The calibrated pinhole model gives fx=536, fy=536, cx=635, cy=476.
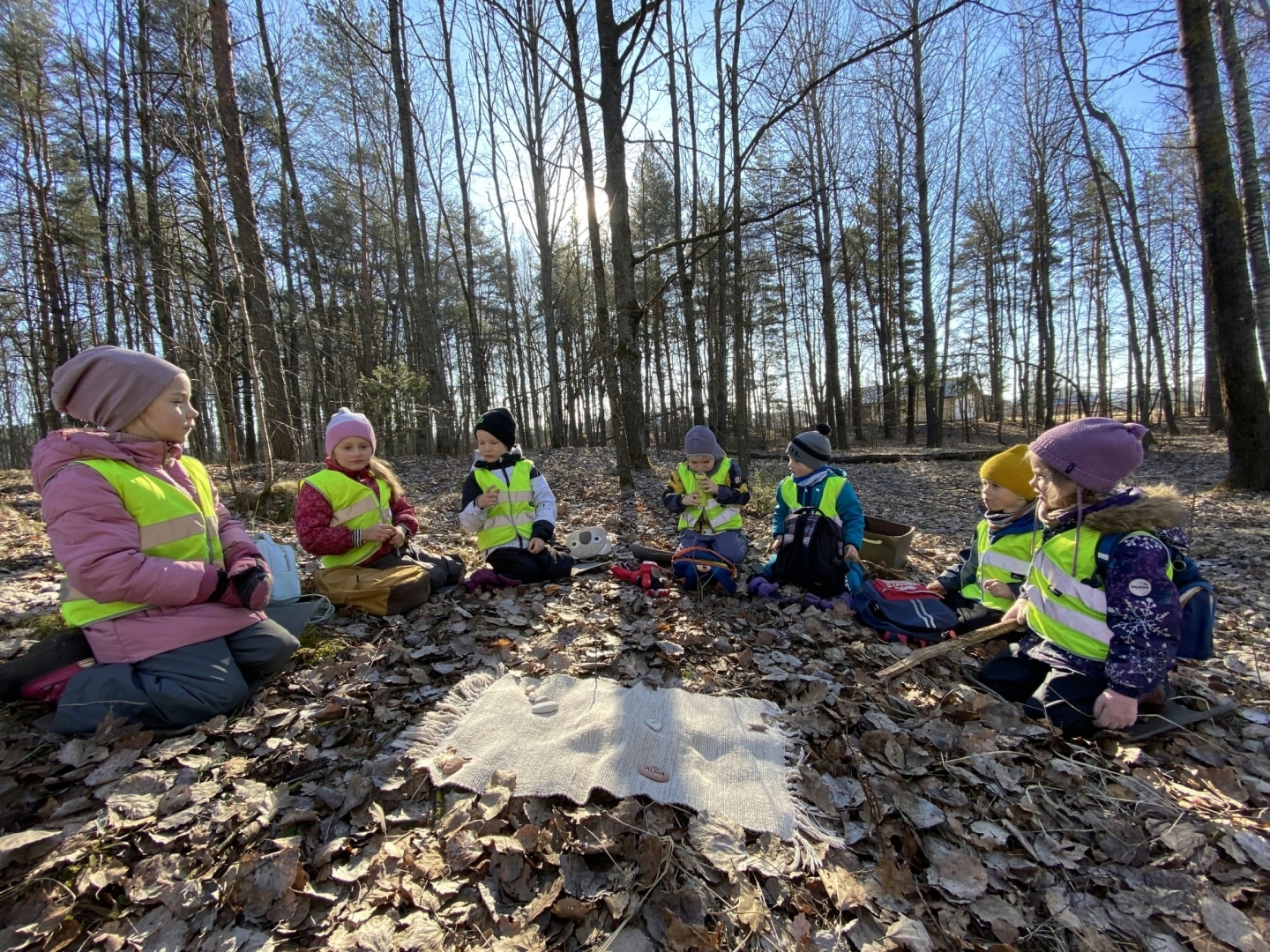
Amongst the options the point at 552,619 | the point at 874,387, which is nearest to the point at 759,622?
the point at 552,619

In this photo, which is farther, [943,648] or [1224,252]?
[1224,252]

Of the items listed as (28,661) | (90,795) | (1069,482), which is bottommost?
(90,795)

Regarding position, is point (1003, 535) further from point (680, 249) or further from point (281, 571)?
point (680, 249)

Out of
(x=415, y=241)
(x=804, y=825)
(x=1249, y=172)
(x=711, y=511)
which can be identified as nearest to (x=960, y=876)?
(x=804, y=825)

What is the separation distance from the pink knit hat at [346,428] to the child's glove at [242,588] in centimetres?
127

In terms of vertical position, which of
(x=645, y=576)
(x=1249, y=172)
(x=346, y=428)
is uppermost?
(x=1249, y=172)

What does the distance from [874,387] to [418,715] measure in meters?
25.8

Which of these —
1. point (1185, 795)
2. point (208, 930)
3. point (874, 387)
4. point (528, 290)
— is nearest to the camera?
point (208, 930)

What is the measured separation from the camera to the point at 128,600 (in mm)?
2422

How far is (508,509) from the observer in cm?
460

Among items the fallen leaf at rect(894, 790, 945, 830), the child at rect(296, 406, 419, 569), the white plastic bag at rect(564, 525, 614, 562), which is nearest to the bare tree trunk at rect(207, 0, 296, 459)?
the child at rect(296, 406, 419, 569)

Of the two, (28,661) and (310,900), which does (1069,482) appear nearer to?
(310,900)

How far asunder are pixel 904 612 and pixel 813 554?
30.2 inches

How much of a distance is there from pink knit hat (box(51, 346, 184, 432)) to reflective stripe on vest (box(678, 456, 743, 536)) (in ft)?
12.0
